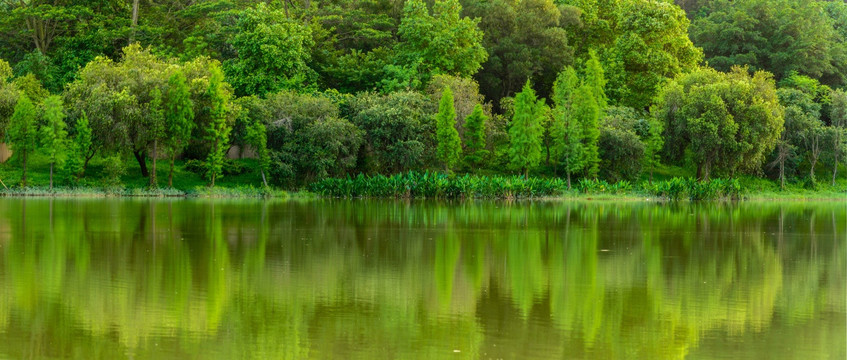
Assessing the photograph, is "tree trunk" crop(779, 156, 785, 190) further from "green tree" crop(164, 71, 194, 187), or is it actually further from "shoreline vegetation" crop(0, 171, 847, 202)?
"green tree" crop(164, 71, 194, 187)

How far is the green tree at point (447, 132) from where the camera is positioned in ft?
174

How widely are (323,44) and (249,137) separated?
1407cm

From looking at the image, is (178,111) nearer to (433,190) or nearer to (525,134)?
(433,190)

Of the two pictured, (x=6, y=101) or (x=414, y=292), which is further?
(x=6, y=101)

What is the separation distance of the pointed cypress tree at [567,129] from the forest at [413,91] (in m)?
0.13

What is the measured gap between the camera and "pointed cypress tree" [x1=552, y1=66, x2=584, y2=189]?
54969mm

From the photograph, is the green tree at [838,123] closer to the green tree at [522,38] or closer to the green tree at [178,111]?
the green tree at [522,38]

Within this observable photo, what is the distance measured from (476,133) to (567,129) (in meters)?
5.38

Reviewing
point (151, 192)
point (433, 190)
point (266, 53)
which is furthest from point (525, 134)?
point (151, 192)

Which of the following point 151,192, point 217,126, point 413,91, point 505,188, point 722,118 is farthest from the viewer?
point 413,91

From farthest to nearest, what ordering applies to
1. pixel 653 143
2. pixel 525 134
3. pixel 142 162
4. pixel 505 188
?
pixel 653 143 → pixel 525 134 → pixel 142 162 → pixel 505 188

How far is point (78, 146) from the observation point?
48.8 m

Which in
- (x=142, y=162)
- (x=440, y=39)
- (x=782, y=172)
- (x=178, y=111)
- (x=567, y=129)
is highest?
(x=440, y=39)

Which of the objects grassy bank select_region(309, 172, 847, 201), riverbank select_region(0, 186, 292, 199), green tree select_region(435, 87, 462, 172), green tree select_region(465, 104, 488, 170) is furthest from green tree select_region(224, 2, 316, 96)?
green tree select_region(465, 104, 488, 170)
